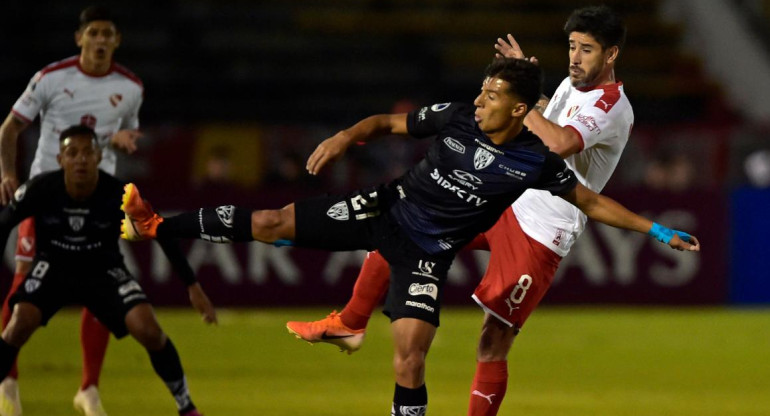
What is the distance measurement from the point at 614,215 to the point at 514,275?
76cm

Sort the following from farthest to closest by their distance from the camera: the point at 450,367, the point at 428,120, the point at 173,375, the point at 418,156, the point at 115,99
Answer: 1. the point at 418,156
2. the point at 450,367
3. the point at 115,99
4. the point at 173,375
5. the point at 428,120

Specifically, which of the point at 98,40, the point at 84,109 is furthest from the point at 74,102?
the point at 98,40

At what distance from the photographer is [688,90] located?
21.1 metres

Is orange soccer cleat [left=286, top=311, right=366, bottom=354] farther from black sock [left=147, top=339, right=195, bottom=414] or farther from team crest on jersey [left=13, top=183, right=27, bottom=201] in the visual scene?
→ team crest on jersey [left=13, top=183, right=27, bottom=201]

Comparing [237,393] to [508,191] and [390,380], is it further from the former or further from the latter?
[508,191]

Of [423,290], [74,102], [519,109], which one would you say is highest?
[519,109]

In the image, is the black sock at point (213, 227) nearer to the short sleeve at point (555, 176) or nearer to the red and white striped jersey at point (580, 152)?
the short sleeve at point (555, 176)

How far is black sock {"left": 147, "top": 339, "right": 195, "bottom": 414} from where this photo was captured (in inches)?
291

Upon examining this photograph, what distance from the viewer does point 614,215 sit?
6.53 meters

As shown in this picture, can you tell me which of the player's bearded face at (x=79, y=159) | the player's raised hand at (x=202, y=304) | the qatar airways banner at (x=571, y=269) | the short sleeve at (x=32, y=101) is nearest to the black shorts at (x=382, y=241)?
the player's raised hand at (x=202, y=304)

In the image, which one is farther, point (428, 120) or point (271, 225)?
point (428, 120)

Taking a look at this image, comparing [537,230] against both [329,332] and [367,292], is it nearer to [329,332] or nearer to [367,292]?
[367,292]

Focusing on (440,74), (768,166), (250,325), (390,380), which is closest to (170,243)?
(390,380)

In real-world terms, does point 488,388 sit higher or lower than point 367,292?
lower
